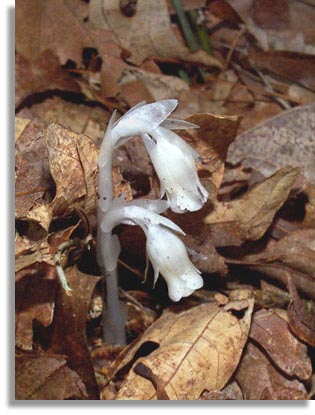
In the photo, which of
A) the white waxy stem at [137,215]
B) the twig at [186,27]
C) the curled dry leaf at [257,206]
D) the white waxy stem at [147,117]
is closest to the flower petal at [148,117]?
the white waxy stem at [147,117]

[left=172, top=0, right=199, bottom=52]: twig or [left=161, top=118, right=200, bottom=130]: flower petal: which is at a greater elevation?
[left=161, top=118, right=200, bottom=130]: flower petal

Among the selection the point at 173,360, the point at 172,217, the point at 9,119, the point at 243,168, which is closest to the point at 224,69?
the point at 243,168

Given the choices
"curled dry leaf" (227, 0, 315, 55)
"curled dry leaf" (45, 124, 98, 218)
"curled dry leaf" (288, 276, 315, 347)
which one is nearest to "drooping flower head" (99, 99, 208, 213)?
"curled dry leaf" (45, 124, 98, 218)

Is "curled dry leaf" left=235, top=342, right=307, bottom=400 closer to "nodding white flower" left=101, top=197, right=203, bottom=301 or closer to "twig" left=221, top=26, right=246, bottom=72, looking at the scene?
"nodding white flower" left=101, top=197, right=203, bottom=301

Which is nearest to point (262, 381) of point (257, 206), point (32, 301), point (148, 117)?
point (257, 206)

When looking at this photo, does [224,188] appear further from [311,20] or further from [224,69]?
[311,20]

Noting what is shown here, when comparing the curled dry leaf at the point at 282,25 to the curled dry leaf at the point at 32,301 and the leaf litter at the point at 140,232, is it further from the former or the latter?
the curled dry leaf at the point at 32,301

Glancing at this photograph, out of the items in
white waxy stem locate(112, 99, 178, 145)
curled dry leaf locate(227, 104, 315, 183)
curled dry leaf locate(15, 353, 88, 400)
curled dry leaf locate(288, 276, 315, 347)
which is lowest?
curled dry leaf locate(288, 276, 315, 347)
